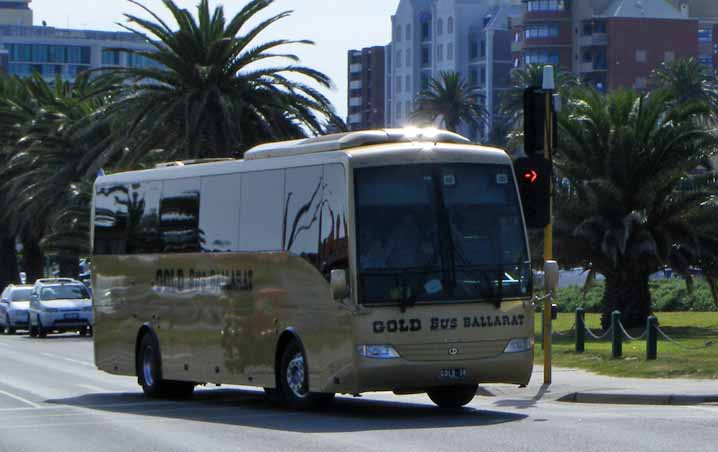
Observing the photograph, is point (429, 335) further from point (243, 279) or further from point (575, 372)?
point (575, 372)

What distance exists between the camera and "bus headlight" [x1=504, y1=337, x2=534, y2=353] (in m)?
17.5

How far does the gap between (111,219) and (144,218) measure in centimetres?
138

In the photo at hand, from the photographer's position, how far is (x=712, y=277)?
36094 mm

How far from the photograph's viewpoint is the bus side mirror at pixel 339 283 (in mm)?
16719

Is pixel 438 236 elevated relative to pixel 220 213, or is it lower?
lower

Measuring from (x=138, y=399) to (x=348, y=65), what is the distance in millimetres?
168750

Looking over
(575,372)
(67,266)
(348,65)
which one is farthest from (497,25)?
(575,372)

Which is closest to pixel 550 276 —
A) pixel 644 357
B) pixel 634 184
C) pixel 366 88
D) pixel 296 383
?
pixel 296 383

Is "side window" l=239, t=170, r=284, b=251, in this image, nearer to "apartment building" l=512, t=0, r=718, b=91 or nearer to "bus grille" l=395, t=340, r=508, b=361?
"bus grille" l=395, t=340, r=508, b=361

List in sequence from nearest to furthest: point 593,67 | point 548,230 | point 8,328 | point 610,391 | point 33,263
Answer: point 610,391, point 548,230, point 8,328, point 33,263, point 593,67

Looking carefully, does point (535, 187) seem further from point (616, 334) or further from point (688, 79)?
point (688, 79)

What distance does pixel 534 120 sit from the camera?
21.0m

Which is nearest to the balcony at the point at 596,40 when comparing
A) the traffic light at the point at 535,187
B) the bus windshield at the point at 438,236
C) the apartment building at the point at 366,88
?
the apartment building at the point at 366,88

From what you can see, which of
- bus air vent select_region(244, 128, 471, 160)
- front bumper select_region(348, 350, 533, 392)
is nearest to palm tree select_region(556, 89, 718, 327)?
bus air vent select_region(244, 128, 471, 160)
